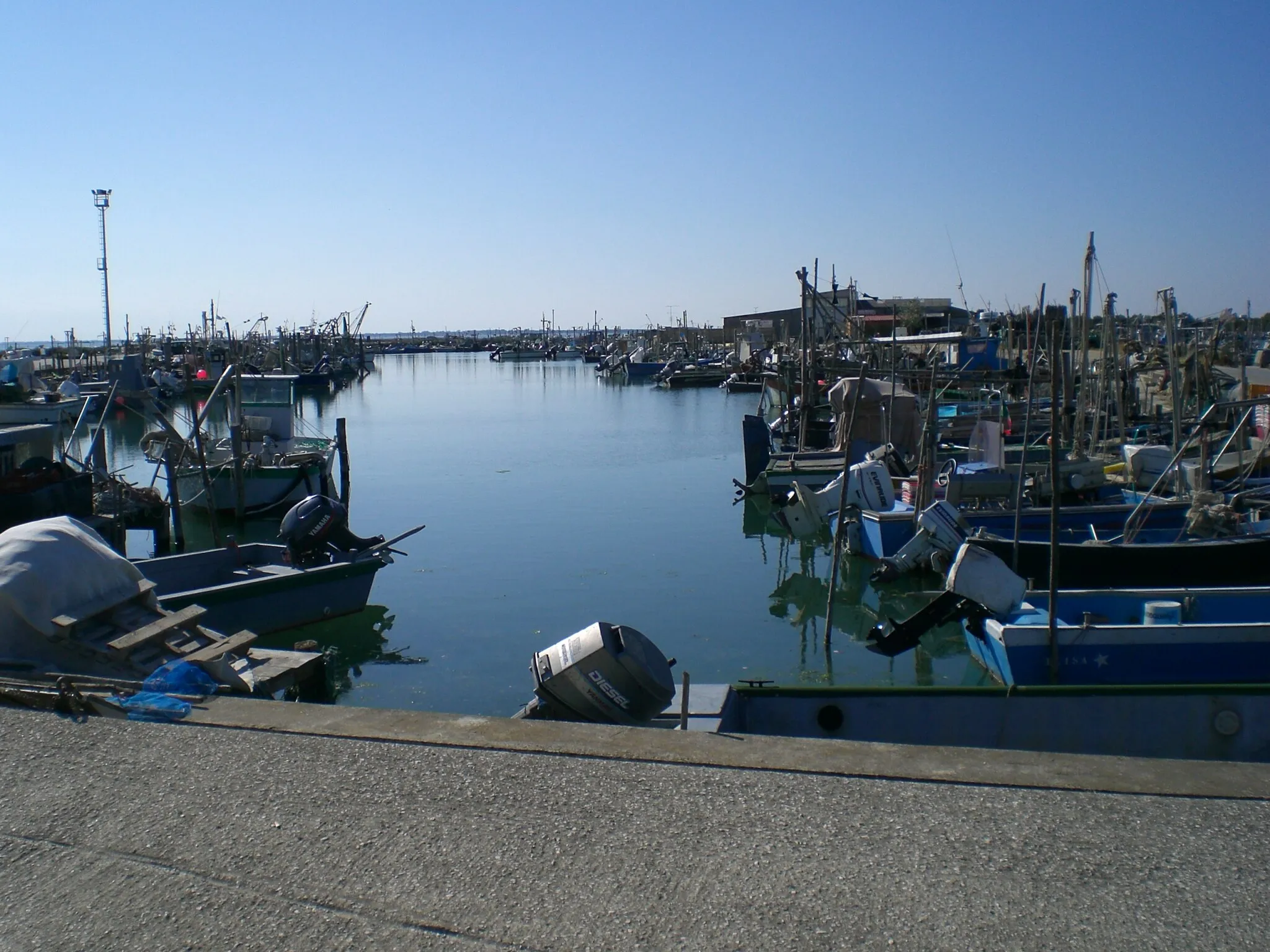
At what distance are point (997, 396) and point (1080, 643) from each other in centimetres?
2459

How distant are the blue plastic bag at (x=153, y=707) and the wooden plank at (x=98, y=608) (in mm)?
1151

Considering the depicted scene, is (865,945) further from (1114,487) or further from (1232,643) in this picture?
(1114,487)

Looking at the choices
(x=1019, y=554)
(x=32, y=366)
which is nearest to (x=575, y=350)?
(x=32, y=366)

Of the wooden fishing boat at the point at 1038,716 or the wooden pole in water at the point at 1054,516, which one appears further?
the wooden pole in water at the point at 1054,516

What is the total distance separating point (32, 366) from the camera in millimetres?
51406

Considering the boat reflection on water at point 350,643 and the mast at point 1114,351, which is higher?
the mast at point 1114,351

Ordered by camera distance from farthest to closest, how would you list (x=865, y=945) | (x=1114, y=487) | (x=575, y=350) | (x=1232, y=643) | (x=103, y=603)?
(x=575, y=350)
(x=1114, y=487)
(x=1232, y=643)
(x=103, y=603)
(x=865, y=945)

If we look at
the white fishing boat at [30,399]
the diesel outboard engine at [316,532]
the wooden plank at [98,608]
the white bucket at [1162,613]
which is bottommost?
the white bucket at [1162,613]

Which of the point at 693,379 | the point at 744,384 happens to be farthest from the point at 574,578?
the point at 693,379

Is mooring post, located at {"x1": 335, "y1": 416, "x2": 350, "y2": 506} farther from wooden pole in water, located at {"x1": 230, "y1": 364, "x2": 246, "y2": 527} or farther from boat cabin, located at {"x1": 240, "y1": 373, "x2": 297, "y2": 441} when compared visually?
boat cabin, located at {"x1": 240, "y1": 373, "x2": 297, "y2": 441}

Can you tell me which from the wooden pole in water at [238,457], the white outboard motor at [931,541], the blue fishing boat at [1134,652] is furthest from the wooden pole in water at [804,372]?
the blue fishing boat at [1134,652]

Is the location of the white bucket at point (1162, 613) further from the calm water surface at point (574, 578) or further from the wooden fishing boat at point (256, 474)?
the wooden fishing boat at point (256, 474)

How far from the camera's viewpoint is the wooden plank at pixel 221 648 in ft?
22.7

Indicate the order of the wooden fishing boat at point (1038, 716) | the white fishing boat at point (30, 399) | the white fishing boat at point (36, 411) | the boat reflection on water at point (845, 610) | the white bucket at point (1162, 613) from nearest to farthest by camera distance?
1. the wooden fishing boat at point (1038, 716)
2. the white bucket at point (1162, 613)
3. the boat reflection on water at point (845, 610)
4. the white fishing boat at point (36, 411)
5. the white fishing boat at point (30, 399)
